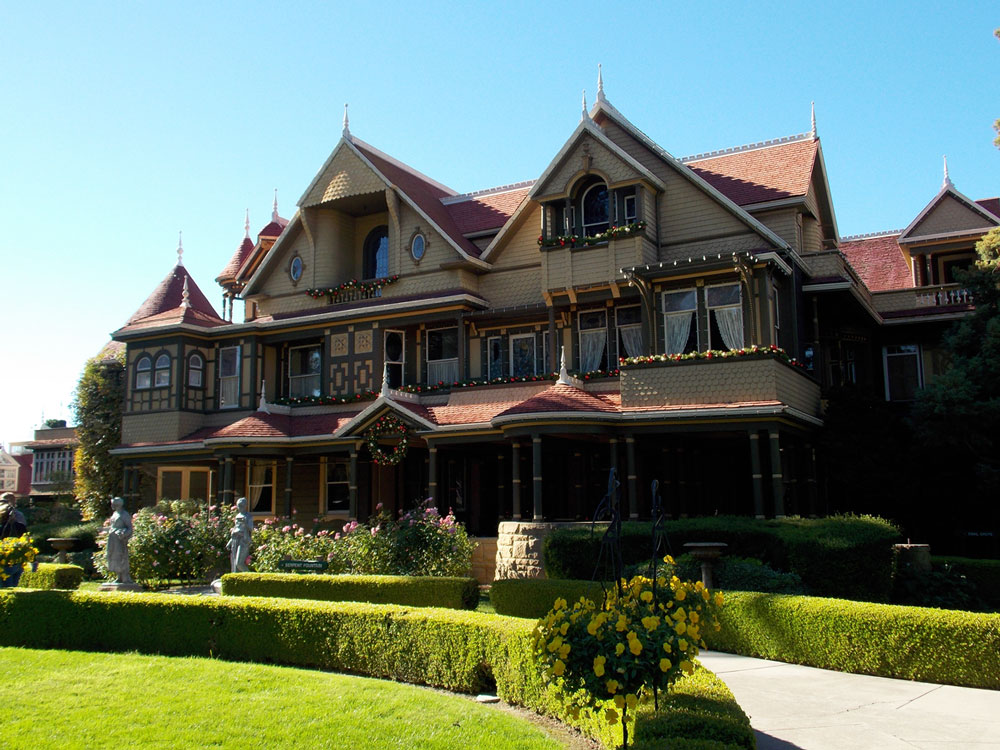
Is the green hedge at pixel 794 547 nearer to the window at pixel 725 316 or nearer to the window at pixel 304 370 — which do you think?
the window at pixel 725 316

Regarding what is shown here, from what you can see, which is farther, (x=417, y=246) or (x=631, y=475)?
(x=417, y=246)

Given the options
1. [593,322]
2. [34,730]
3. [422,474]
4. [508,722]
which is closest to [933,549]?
[593,322]

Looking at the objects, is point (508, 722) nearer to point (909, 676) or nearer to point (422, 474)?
point (909, 676)

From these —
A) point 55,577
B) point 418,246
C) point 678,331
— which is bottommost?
point 55,577

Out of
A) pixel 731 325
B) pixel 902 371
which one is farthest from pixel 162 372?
pixel 902 371

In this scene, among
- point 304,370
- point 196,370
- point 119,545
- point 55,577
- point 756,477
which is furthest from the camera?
point 196,370

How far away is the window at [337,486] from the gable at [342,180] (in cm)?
869

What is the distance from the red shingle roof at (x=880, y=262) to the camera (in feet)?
101

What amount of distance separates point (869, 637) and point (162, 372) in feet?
85.7

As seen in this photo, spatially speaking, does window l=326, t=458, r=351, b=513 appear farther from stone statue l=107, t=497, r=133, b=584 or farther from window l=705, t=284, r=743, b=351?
window l=705, t=284, r=743, b=351

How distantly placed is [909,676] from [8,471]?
81415mm

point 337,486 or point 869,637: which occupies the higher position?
point 337,486

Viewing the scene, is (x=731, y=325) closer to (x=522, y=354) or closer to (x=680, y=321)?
(x=680, y=321)

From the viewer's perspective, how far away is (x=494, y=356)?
1111 inches
